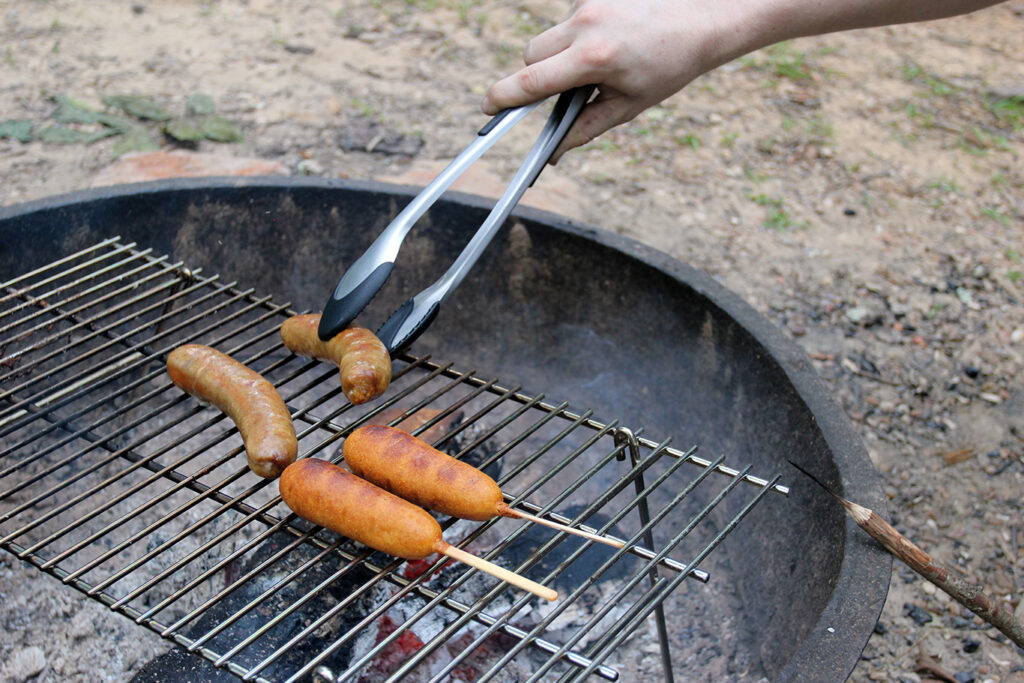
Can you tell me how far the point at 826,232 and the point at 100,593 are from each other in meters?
3.78

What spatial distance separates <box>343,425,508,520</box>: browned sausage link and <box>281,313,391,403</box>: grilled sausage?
162mm

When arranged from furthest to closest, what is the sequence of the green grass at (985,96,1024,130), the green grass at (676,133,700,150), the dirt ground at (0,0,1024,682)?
the green grass at (985,96,1024,130)
the green grass at (676,133,700,150)
the dirt ground at (0,0,1024,682)

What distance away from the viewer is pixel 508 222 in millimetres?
2961

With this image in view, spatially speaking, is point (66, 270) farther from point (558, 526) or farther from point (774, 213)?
point (774, 213)

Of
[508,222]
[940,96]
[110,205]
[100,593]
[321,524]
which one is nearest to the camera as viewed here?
[100,593]

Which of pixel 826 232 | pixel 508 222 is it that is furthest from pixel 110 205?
pixel 826 232

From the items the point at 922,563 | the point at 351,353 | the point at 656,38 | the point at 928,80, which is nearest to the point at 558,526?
the point at 351,353

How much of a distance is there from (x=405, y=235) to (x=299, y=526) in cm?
95

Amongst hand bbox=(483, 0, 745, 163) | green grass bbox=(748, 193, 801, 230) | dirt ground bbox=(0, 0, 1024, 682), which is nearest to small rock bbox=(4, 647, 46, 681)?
dirt ground bbox=(0, 0, 1024, 682)

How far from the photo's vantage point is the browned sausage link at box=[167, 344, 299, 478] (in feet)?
6.02

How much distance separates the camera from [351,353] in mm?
2025

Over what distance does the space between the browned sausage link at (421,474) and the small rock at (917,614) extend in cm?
164

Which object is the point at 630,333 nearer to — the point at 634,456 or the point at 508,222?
the point at 508,222

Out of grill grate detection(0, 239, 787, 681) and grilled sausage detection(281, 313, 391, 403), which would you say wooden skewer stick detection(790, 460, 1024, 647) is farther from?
grilled sausage detection(281, 313, 391, 403)
